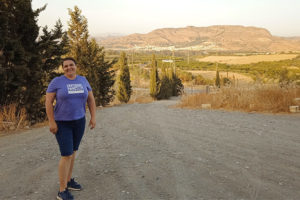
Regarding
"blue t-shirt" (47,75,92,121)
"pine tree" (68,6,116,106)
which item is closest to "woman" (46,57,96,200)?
"blue t-shirt" (47,75,92,121)

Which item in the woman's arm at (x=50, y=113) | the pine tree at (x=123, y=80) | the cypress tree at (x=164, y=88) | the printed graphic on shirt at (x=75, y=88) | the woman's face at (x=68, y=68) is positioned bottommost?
the cypress tree at (x=164, y=88)

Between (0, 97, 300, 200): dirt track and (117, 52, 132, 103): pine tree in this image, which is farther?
(117, 52, 132, 103): pine tree

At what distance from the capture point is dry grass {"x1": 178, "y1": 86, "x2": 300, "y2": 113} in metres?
9.81

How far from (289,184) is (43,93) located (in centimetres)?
843

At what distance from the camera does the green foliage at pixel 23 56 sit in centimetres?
816

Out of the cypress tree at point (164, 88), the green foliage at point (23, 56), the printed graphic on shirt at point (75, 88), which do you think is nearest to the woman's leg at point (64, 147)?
the printed graphic on shirt at point (75, 88)

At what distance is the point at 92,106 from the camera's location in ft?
12.3

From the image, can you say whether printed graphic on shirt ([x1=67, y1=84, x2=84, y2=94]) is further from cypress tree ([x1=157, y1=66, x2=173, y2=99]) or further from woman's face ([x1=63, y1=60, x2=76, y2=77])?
cypress tree ([x1=157, y1=66, x2=173, y2=99])

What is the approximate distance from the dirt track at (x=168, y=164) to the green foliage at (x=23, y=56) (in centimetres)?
192

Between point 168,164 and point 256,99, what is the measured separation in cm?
738

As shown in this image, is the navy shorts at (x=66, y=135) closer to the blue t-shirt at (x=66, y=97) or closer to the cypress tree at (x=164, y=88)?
the blue t-shirt at (x=66, y=97)

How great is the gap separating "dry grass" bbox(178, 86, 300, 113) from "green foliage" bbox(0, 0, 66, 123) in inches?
284

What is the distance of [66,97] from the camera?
327cm

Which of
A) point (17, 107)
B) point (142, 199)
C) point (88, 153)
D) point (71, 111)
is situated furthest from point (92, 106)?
point (17, 107)
